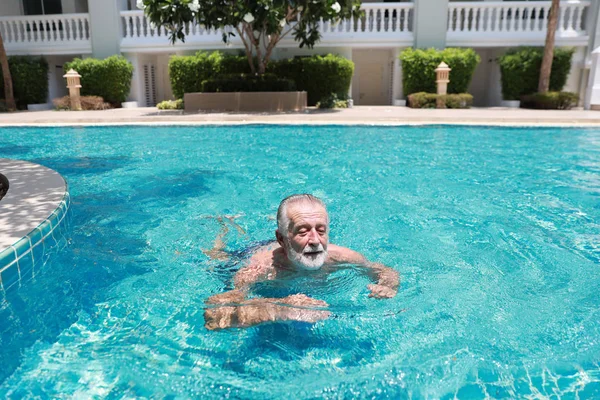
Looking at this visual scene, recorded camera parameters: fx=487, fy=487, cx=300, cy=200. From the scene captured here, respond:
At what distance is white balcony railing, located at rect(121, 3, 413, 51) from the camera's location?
18109 millimetres

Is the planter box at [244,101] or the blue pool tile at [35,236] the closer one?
the blue pool tile at [35,236]

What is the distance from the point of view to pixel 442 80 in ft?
52.0

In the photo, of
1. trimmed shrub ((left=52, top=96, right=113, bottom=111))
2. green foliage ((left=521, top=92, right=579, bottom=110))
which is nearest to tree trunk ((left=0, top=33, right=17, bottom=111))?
trimmed shrub ((left=52, top=96, right=113, bottom=111))

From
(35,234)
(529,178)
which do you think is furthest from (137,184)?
(529,178)

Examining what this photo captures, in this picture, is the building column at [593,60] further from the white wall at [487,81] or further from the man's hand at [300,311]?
the man's hand at [300,311]

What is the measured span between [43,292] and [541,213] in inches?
196

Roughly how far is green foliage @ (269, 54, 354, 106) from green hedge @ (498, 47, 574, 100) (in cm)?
550

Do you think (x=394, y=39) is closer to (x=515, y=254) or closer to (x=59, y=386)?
(x=515, y=254)

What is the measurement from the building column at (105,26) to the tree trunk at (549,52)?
50.5 feet

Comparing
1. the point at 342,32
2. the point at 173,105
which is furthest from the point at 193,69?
the point at 342,32

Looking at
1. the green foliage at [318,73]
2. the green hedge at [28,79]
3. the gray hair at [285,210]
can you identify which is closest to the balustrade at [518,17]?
the green foliage at [318,73]

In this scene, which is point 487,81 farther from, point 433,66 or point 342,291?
point 342,291

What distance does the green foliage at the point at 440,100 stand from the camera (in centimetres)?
1565

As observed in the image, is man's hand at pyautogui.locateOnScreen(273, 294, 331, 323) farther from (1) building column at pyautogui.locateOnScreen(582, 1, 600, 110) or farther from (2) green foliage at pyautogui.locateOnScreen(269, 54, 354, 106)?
(1) building column at pyautogui.locateOnScreen(582, 1, 600, 110)
